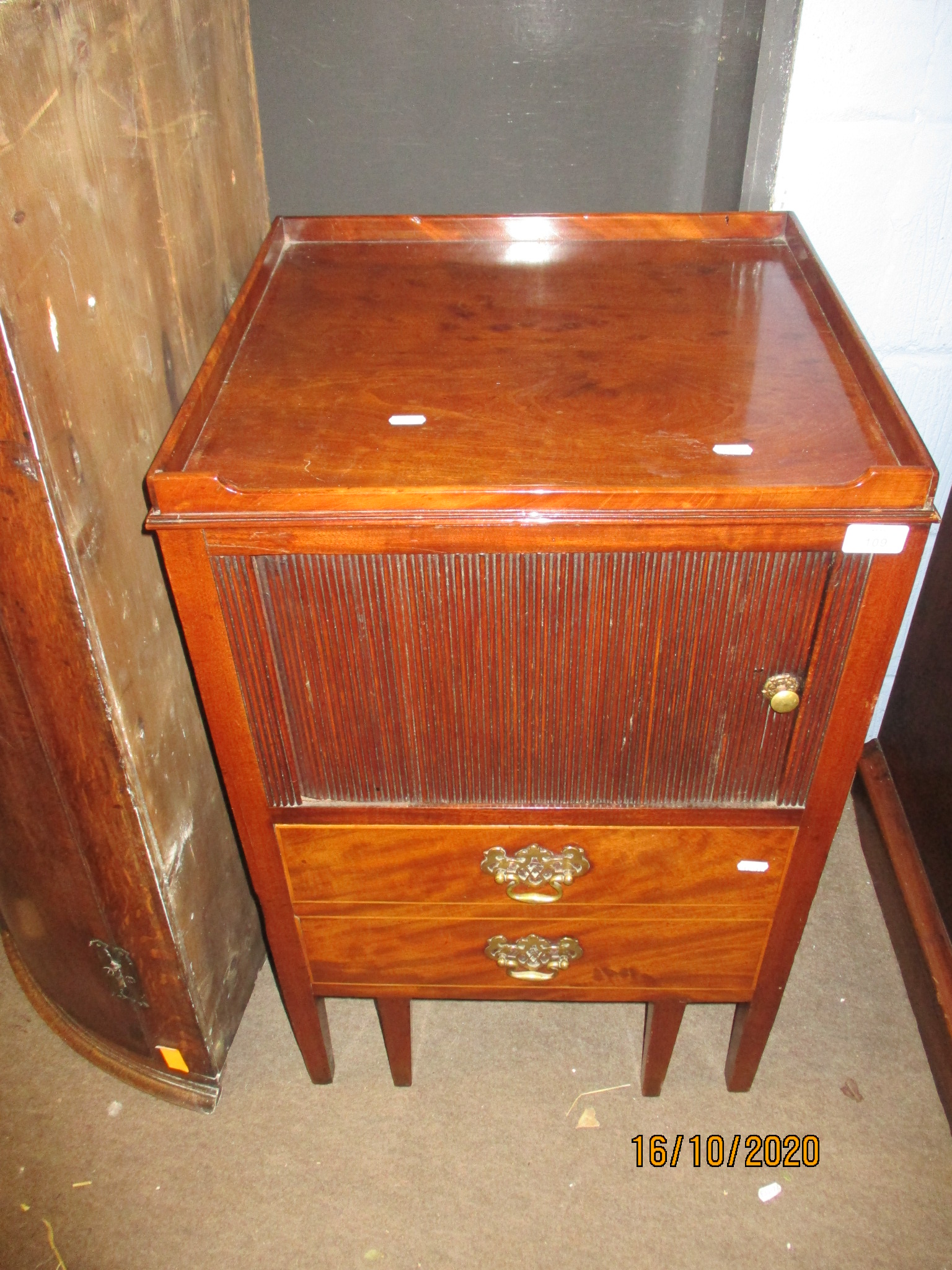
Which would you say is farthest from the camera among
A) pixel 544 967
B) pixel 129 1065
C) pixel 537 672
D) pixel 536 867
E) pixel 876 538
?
pixel 129 1065

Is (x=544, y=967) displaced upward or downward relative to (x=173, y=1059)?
upward

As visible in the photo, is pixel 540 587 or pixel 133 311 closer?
pixel 540 587

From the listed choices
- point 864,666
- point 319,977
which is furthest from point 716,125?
point 319,977

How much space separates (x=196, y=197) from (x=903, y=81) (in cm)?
81

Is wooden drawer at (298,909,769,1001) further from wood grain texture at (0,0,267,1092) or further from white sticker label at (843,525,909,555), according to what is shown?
white sticker label at (843,525,909,555)

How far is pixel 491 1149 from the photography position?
1.27 metres

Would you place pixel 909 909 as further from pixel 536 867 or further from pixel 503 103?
pixel 503 103

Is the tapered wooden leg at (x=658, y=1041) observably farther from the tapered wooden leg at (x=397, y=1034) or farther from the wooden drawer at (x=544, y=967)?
the tapered wooden leg at (x=397, y=1034)

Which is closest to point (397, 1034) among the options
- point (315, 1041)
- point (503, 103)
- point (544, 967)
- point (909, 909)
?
point (315, 1041)

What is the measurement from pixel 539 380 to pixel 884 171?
0.62 m

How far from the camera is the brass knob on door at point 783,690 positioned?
85cm

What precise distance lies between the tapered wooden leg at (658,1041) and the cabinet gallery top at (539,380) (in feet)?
2.27

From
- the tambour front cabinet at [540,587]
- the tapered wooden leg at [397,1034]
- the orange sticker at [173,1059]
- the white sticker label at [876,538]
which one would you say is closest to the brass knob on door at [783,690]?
the tambour front cabinet at [540,587]

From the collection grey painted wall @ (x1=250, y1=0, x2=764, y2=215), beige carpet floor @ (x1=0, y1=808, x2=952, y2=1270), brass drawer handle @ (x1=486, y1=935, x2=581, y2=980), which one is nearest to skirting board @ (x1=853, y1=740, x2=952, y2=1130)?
beige carpet floor @ (x1=0, y1=808, x2=952, y2=1270)
